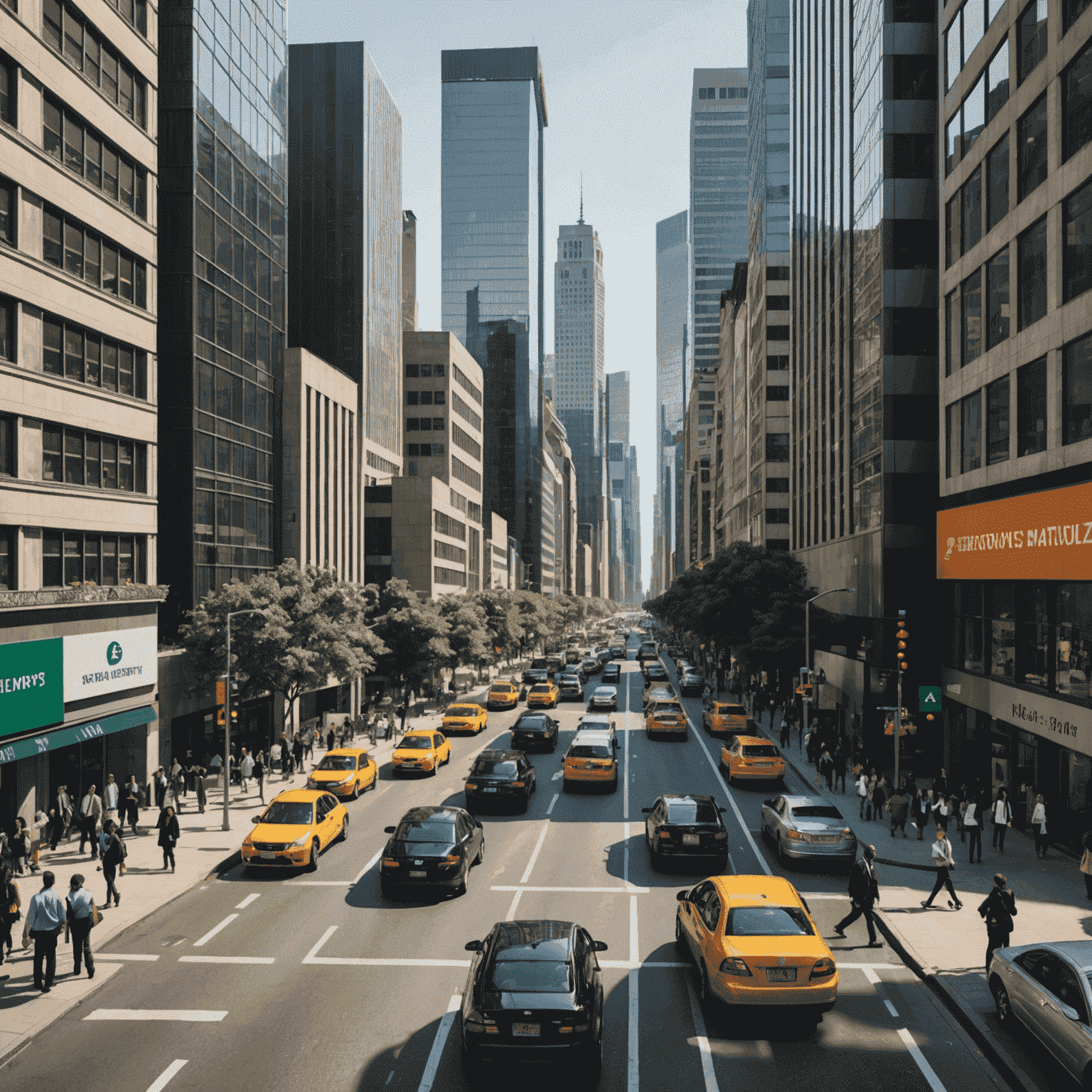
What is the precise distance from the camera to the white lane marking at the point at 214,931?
1653 cm

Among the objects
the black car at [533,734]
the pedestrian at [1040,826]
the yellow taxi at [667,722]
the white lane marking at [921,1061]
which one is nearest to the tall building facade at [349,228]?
the yellow taxi at [667,722]

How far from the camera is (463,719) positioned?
4562 centimetres

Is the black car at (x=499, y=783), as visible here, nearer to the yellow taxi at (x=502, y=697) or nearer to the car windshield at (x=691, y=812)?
the car windshield at (x=691, y=812)

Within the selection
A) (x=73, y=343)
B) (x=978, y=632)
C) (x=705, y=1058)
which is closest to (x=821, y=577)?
(x=978, y=632)

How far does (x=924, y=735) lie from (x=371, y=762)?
72.9 ft

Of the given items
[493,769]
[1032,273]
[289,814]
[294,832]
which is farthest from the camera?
[493,769]

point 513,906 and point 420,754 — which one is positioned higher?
point 513,906

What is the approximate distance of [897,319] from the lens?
4072cm

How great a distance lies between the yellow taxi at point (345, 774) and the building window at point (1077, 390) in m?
23.4

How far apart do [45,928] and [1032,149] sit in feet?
102

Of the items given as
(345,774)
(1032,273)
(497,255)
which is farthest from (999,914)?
(497,255)

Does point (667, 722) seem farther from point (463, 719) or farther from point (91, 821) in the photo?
point (91, 821)

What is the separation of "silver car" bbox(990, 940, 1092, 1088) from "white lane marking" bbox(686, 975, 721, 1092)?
4.00 meters

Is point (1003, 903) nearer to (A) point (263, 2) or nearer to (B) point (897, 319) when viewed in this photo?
(B) point (897, 319)
